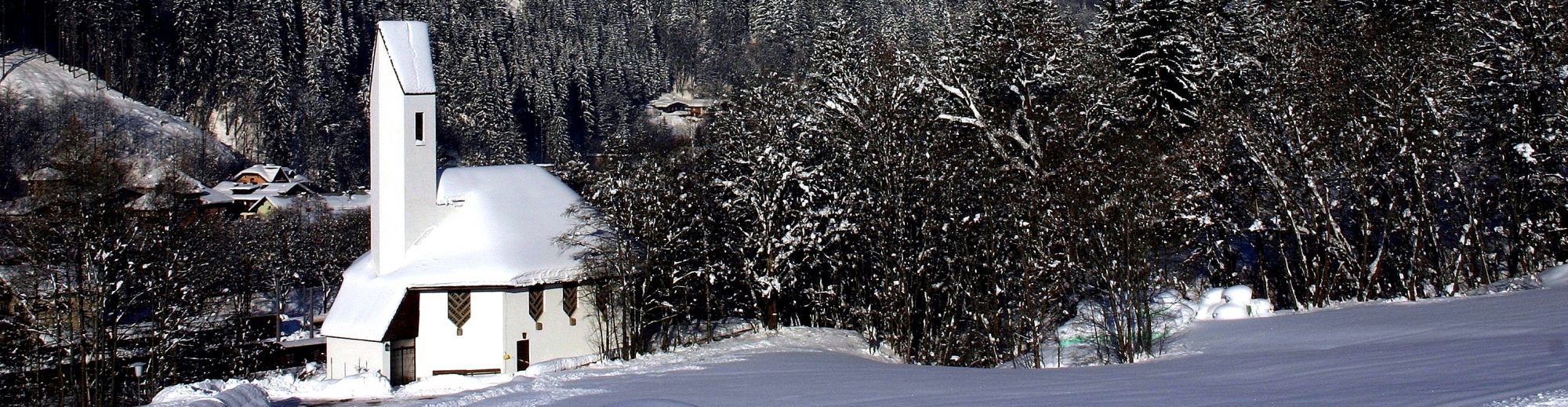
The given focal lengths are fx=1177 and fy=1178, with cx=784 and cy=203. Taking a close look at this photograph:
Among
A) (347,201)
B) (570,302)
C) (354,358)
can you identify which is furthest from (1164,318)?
(347,201)

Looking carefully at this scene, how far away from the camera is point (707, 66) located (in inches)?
6206

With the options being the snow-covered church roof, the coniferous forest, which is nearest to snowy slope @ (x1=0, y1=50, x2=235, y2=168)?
the coniferous forest

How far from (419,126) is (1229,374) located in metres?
22.9

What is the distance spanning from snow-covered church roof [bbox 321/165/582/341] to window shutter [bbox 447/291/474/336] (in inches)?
14.6

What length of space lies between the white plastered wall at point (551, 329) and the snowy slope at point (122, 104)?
71.3 metres

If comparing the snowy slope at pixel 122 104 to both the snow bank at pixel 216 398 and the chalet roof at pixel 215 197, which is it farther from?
the snow bank at pixel 216 398

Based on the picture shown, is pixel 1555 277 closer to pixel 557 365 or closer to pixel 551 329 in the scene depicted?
pixel 557 365

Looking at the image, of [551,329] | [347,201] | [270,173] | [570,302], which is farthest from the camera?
[270,173]

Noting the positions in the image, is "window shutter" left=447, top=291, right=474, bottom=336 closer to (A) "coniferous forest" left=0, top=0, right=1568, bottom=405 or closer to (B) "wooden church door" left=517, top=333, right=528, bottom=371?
(B) "wooden church door" left=517, top=333, right=528, bottom=371

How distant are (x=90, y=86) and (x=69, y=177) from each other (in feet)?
249

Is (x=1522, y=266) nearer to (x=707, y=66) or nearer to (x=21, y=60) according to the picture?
(x=21, y=60)

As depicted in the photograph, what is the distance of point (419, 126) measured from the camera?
3131 centimetres

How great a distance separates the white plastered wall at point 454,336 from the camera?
28.9 m

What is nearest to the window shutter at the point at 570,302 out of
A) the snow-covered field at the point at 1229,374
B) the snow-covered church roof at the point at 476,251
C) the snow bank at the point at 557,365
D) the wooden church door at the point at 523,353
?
the snow-covered church roof at the point at 476,251
